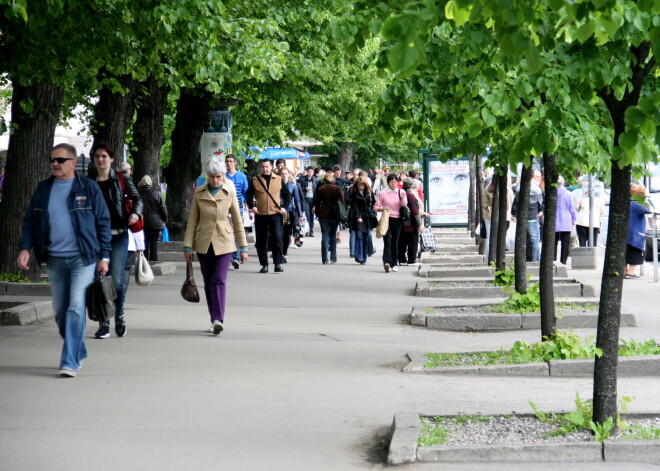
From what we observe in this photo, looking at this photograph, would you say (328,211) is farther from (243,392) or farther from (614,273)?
(614,273)

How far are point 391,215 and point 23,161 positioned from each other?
826 cm

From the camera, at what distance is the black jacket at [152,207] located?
19125 mm

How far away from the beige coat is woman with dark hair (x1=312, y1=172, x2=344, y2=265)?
10425 millimetres

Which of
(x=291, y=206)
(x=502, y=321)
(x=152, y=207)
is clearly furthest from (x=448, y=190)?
(x=502, y=321)

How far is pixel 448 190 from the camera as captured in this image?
30.5m

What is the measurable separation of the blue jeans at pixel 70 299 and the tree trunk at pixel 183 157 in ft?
55.2

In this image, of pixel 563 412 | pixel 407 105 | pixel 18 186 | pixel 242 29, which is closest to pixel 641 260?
pixel 242 29

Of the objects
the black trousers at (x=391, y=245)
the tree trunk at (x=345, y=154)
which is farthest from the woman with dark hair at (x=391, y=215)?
the tree trunk at (x=345, y=154)

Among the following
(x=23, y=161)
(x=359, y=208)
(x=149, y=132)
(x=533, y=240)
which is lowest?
(x=533, y=240)

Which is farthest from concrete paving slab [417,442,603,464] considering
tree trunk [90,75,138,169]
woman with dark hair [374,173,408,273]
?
woman with dark hair [374,173,408,273]

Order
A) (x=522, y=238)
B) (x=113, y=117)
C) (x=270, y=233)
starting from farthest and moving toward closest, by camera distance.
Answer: (x=270, y=233) → (x=113, y=117) → (x=522, y=238)

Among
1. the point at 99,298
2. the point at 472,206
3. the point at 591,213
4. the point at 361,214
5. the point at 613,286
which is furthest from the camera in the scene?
the point at 472,206

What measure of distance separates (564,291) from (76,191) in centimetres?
770

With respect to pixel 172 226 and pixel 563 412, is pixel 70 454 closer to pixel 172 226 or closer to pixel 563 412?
pixel 563 412
